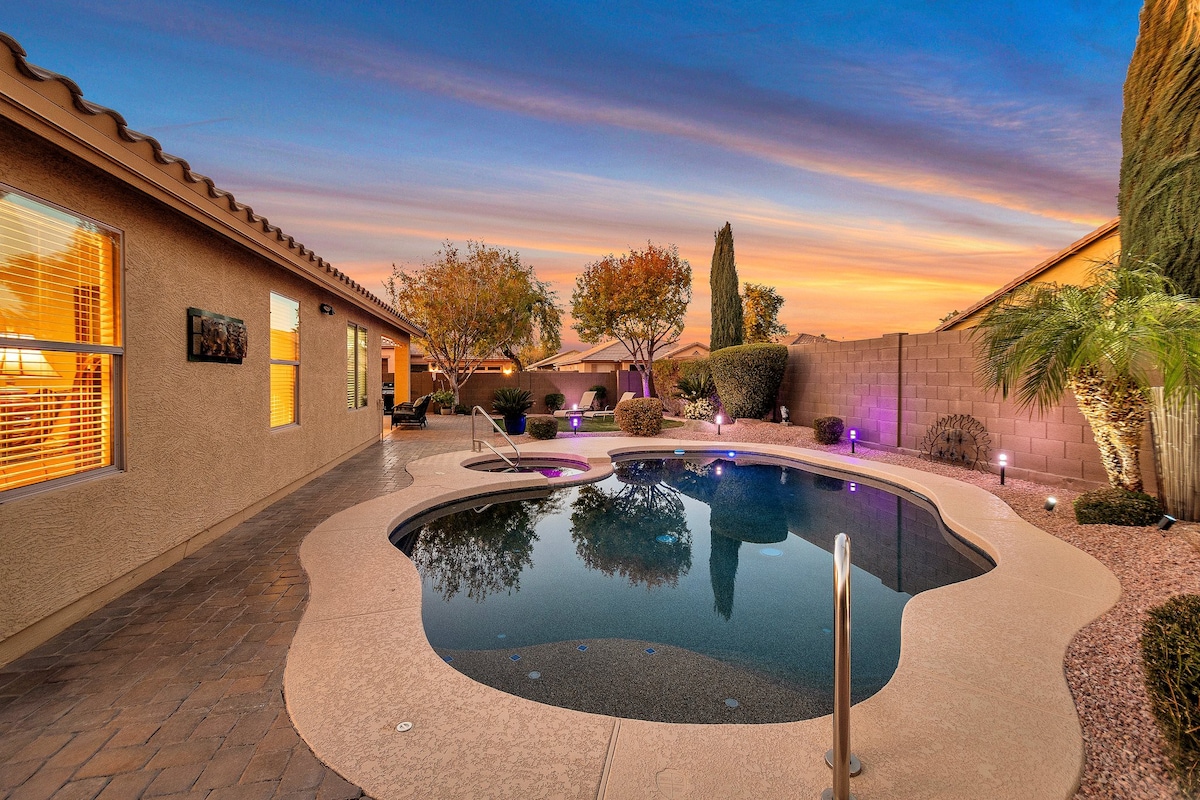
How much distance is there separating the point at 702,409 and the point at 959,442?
298 inches

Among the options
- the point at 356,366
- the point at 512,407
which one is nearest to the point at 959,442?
the point at 512,407

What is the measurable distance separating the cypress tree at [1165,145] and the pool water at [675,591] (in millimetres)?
3887

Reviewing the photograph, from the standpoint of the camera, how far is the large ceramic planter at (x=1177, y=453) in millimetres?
5297

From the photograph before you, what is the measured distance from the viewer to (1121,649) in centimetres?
307

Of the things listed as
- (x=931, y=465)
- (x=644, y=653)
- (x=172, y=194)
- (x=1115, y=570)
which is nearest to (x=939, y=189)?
(x=931, y=465)

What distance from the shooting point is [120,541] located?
3.95 metres

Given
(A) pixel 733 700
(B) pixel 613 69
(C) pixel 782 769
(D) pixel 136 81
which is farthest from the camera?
(B) pixel 613 69

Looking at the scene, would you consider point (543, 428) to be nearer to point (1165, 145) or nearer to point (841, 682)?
point (1165, 145)

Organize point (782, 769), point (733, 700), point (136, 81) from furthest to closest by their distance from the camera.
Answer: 1. point (136, 81)
2. point (733, 700)
3. point (782, 769)

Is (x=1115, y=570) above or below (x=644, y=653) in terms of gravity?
above

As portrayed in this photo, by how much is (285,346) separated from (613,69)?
9.22 m

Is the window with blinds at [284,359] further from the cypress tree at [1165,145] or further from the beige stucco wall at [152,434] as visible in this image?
the cypress tree at [1165,145]

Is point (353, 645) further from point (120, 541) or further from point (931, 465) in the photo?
point (931, 465)

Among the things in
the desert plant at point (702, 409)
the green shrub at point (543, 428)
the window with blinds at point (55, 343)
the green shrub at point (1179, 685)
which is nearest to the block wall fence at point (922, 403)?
the desert plant at point (702, 409)
